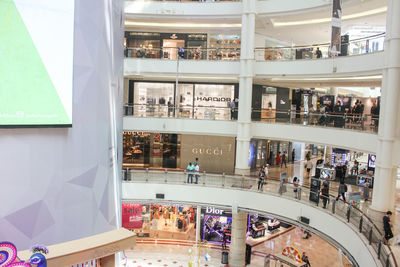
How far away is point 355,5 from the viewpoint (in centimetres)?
1703

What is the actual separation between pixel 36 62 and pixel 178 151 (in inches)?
659

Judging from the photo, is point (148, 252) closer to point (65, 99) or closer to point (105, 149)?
point (105, 149)

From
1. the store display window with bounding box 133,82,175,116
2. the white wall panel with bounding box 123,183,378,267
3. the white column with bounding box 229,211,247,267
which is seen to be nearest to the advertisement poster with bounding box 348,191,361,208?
the white wall panel with bounding box 123,183,378,267

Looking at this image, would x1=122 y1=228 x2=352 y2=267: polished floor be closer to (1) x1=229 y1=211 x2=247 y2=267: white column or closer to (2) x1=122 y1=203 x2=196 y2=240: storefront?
(1) x1=229 y1=211 x2=247 y2=267: white column

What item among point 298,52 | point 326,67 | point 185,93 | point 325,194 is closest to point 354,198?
point 325,194

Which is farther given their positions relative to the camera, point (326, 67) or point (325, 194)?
point (326, 67)

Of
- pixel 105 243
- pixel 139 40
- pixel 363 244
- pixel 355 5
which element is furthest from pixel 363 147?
pixel 139 40

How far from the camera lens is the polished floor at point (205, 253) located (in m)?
19.4

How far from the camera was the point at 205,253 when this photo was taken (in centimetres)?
2111

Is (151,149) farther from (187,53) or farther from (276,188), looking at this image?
(276,188)

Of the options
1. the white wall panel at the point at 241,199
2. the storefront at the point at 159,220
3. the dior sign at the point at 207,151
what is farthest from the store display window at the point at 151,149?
the white wall panel at the point at 241,199

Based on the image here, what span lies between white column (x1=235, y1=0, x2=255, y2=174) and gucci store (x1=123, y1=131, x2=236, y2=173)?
18.3ft

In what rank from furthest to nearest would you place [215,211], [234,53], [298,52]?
[215,211] → [234,53] → [298,52]

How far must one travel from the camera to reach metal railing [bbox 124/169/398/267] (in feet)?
37.1
